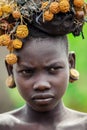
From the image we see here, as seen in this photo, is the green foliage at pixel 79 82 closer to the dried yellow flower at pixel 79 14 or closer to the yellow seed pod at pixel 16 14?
the dried yellow flower at pixel 79 14

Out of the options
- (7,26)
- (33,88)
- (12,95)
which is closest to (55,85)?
(33,88)

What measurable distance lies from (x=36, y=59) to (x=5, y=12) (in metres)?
0.31

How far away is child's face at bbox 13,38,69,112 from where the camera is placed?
4.72m

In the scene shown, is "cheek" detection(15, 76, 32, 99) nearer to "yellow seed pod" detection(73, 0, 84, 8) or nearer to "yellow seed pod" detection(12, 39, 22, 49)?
"yellow seed pod" detection(12, 39, 22, 49)

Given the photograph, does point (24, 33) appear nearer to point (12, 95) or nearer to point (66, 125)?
point (66, 125)

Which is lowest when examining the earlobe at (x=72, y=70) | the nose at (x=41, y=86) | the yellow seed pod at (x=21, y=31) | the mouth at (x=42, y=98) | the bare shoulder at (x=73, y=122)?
the bare shoulder at (x=73, y=122)

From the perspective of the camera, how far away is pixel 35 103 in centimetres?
476

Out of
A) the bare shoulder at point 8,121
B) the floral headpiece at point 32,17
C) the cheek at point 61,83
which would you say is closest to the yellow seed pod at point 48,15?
the floral headpiece at point 32,17

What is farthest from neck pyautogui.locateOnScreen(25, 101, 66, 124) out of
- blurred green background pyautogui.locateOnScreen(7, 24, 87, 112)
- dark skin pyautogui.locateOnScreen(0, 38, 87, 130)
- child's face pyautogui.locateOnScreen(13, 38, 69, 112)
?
blurred green background pyautogui.locateOnScreen(7, 24, 87, 112)

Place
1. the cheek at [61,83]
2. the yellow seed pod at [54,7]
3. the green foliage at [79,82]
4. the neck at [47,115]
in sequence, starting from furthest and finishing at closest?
the green foliage at [79,82] < the neck at [47,115] < the cheek at [61,83] < the yellow seed pod at [54,7]

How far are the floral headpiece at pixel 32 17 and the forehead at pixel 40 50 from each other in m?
0.05

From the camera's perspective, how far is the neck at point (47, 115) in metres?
4.97

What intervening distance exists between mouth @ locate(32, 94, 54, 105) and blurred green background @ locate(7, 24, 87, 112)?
3.05 m

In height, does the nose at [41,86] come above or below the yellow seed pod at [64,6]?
below
